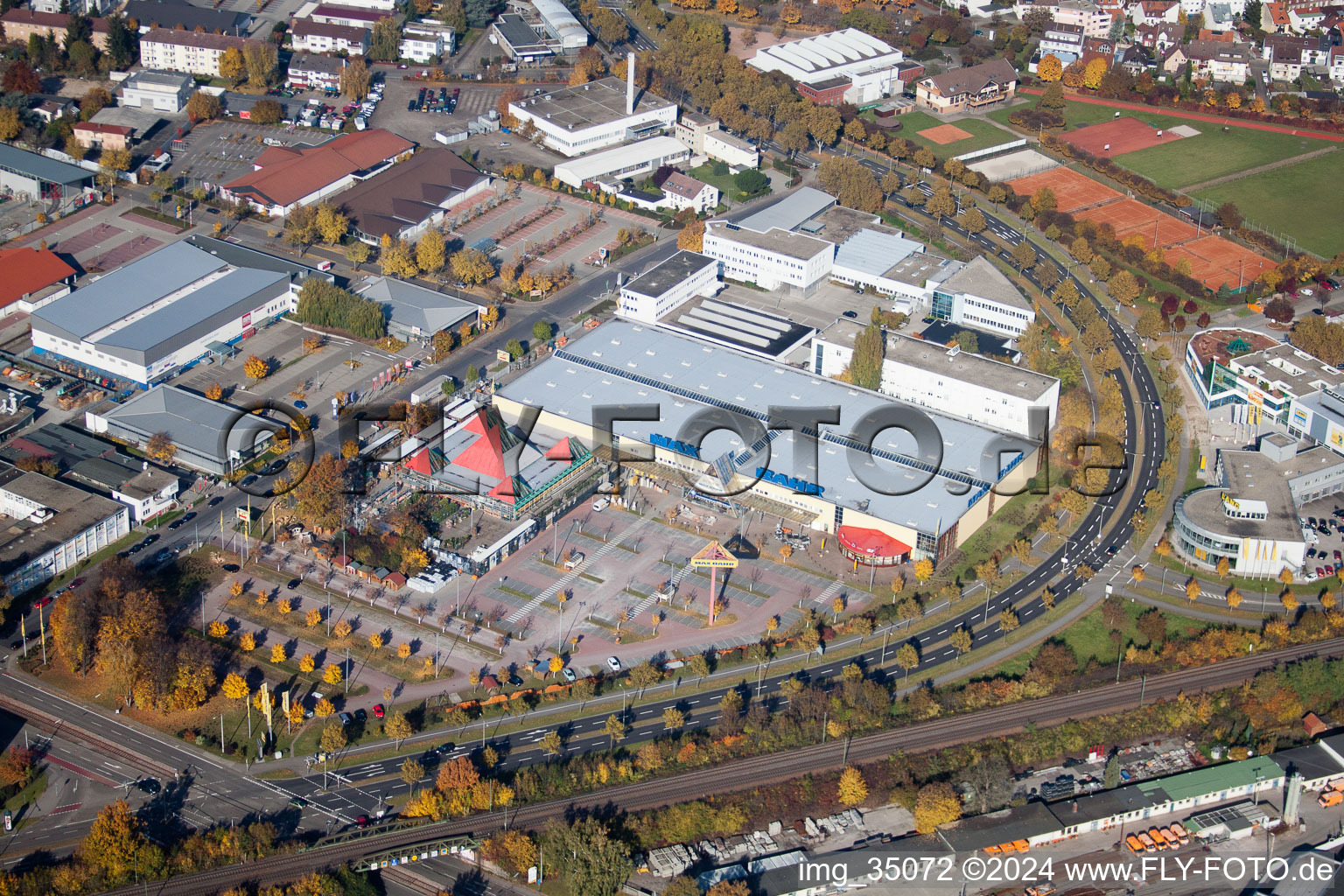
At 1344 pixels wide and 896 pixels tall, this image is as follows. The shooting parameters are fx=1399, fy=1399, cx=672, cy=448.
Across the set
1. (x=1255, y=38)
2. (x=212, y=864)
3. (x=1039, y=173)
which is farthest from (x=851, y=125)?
(x=212, y=864)

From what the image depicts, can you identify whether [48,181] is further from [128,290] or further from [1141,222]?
[1141,222]

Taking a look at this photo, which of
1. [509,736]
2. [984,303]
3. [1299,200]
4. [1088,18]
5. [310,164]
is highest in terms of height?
[1088,18]

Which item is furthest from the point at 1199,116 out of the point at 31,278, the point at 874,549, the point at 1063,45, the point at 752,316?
the point at 31,278

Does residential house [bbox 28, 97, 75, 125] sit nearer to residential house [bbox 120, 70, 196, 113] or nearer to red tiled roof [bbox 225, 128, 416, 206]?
residential house [bbox 120, 70, 196, 113]

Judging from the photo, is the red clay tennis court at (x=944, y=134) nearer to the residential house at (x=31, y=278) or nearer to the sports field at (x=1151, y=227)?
the sports field at (x=1151, y=227)

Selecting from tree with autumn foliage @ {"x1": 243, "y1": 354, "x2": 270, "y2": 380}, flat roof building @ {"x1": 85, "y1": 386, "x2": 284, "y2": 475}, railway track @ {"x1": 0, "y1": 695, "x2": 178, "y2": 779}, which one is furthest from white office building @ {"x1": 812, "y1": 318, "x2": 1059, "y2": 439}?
railway track @ {"x1": 0, "y1": 695, "x2": 178, "y2": 779}

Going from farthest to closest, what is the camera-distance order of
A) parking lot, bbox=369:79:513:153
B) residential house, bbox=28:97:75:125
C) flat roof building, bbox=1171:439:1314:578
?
parking lot, bbox=369:79:513:153 < residential house, bbox=28:97:75:125 < flat roof building, bbox=1171:439:1314:578
